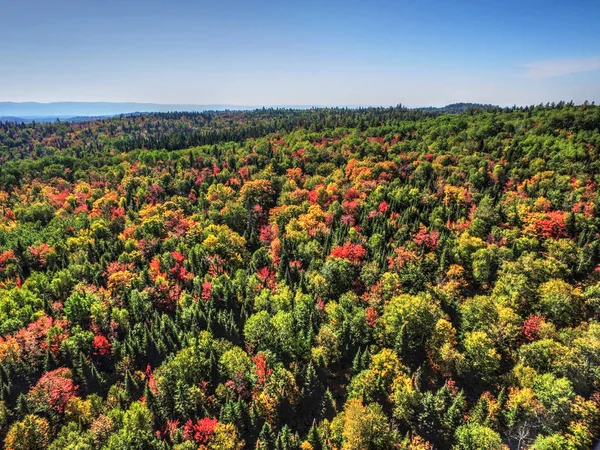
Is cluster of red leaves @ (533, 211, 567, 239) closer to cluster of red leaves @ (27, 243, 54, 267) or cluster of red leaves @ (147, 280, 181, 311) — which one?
cluster of red leaves @ (147, 280, 181, 311)

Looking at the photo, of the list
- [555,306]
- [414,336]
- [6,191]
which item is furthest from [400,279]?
[6,191]

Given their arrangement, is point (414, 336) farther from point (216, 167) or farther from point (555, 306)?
point (216, 167)

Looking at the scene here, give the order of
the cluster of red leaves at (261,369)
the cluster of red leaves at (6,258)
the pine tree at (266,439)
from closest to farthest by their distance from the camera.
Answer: the pine tree at (266,439) → the cluster of red leaves at (261,369) → the cluster of red leaves at (6,258)

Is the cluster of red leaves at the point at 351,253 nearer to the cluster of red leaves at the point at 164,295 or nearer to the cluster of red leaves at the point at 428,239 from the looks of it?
the cluster of red leaves at the point at 428,239

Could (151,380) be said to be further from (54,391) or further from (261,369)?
(261,369)

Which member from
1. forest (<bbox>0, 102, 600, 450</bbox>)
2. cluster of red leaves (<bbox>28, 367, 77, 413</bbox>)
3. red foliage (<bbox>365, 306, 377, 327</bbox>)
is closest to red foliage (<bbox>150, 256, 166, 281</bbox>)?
forest (<bbox>0, 102, 600, 450</bbox>)

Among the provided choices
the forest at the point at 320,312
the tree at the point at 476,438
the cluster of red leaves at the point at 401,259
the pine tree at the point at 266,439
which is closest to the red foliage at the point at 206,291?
the forest at the point at 320,312
